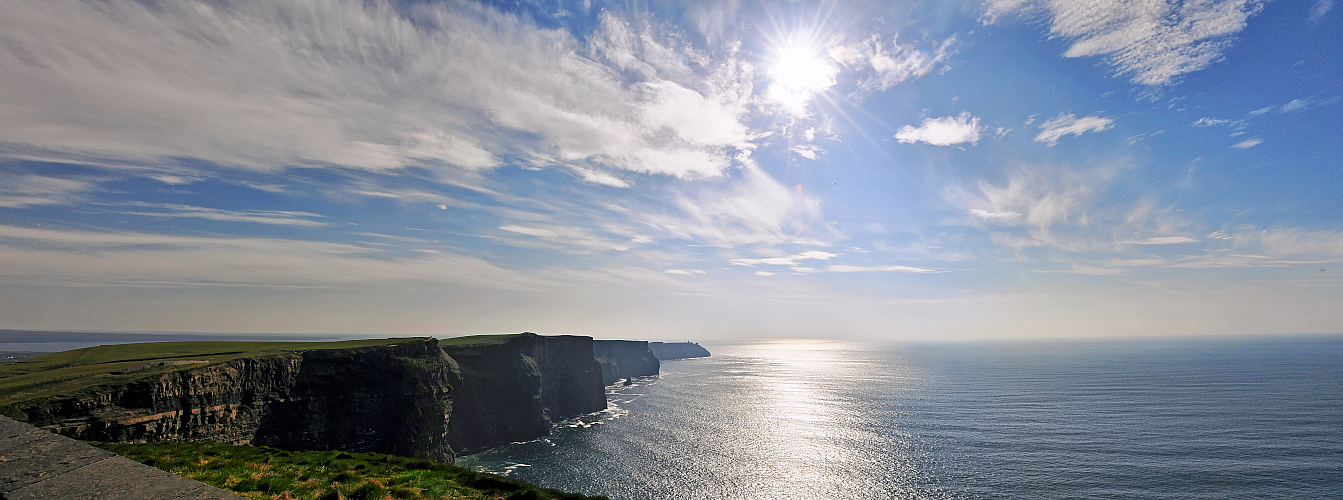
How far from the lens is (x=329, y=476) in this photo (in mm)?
15211

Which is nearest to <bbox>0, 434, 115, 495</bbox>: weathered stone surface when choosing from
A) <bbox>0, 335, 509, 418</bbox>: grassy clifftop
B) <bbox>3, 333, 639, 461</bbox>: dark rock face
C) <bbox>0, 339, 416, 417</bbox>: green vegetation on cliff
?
<bbox>0, 335, 509, 418</bbox>: grassy clifftop

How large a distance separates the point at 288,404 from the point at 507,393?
36.2 meters

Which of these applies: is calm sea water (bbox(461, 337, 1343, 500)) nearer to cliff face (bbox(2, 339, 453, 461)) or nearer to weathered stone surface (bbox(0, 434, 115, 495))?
cliff face (bbox(2, 339, 453, 461))

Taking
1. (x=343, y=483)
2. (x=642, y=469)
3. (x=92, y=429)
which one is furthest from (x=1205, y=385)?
(x=92, y=429)

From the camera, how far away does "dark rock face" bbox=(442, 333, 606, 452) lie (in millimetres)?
73625

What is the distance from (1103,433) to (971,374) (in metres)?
113

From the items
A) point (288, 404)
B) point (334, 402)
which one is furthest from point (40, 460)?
point (334, 402)

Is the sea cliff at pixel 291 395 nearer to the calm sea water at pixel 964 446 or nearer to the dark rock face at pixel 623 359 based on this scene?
the calm sea water at pixel 964 446

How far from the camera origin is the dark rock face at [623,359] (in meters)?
168

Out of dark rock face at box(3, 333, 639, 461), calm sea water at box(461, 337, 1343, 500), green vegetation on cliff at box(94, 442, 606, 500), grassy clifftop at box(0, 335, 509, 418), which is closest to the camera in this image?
green vegetation on cliff at box(94, 442, 606, 500)

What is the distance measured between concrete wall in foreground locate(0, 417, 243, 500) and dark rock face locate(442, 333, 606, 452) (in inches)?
2506

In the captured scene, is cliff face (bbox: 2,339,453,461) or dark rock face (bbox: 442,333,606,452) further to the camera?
dark rock face (bbox: 442,333,606,452)

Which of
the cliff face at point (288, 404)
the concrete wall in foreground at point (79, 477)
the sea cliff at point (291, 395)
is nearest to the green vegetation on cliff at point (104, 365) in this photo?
the sea cliff at point (291, 395)

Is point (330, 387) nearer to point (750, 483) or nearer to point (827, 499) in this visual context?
point (750, 483)
